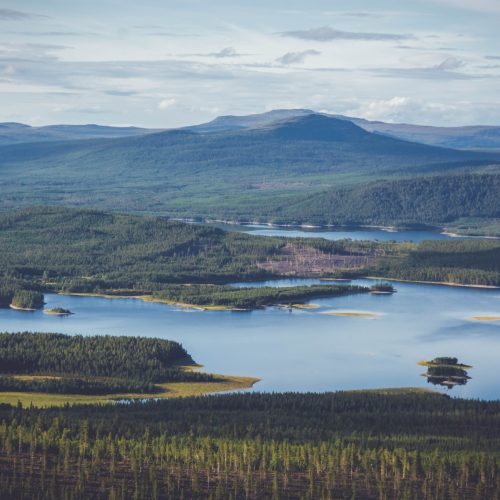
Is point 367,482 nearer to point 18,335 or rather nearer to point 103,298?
point 18,335

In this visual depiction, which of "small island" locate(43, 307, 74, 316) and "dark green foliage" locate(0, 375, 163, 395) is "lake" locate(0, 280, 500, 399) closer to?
"small island" locate(43, 307, 74, 316)

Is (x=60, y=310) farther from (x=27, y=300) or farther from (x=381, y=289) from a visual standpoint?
(x=381, y=289)

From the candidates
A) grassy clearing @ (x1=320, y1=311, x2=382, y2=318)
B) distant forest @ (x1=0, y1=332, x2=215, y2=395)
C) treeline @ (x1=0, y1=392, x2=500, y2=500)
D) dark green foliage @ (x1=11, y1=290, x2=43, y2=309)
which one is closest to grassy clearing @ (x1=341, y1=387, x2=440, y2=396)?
treeline @ (x1=0, y1=392, x2=500, y2=500)

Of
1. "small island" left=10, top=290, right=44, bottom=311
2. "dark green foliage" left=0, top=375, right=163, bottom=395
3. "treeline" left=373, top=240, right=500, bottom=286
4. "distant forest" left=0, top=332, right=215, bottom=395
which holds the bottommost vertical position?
"dark green foliage" left=0, top=375, right=163, bottom=395

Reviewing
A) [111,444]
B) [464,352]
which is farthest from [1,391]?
[464,352]

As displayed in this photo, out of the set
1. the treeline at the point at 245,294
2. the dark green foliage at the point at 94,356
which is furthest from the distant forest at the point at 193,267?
the dark green foliage at the point at 94,356

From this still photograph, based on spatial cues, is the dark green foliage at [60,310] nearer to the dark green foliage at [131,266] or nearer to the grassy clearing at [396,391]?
the dark green foliage at [131,266]
